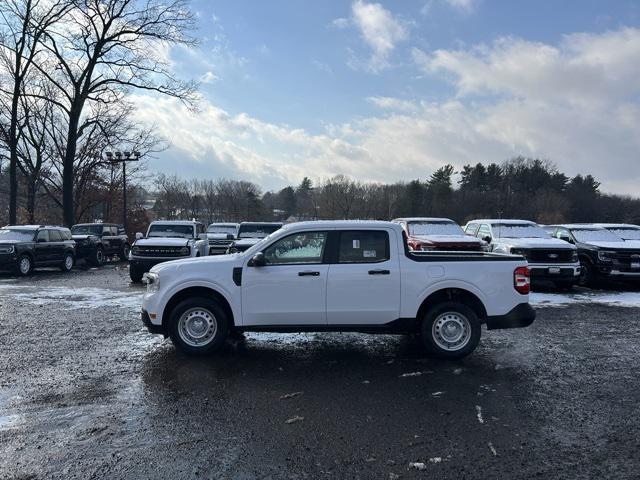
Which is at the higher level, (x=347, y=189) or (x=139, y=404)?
(x=347, y=189)

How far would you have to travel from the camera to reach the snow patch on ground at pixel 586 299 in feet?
Answer: 37.5

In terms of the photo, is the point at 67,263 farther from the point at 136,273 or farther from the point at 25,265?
the point at 136,273

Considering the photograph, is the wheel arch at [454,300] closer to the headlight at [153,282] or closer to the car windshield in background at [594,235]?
the headlight at [153,282]

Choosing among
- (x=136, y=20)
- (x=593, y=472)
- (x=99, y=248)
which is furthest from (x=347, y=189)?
(x=593, y=472)

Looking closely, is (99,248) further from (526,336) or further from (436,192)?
(436,192)

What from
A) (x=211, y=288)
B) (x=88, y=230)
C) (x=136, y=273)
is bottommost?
(x=136, y=273)

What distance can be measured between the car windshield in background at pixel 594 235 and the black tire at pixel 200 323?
42.3 feet

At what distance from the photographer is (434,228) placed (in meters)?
15.2

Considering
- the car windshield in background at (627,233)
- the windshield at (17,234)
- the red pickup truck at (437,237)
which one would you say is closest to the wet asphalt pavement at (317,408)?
the red pickup truck at (437,237)

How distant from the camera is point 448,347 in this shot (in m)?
6.48

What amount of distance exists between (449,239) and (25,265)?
49.3 ft

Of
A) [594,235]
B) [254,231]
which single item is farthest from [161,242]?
[594,235]

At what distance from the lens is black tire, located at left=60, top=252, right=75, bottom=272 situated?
19.3 m

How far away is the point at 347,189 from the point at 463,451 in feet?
334
